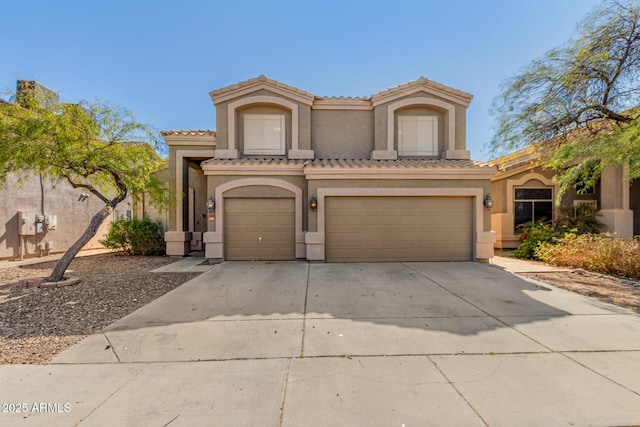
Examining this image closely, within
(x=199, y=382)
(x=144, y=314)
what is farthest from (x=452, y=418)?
(x=144, y=314)

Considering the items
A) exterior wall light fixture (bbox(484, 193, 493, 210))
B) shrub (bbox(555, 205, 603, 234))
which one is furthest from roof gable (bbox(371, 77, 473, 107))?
shrub (bbox(555, 205, 603, 234))

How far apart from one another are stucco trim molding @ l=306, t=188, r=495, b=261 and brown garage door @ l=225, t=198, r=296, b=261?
95 centimetres

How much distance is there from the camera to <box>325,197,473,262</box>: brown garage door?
952 cm

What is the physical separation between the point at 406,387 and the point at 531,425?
40.1 inches

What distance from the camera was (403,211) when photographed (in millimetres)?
9617

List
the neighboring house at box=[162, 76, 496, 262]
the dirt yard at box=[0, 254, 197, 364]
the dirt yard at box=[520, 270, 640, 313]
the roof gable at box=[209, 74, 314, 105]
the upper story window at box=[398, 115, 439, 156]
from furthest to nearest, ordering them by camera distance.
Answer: the upper story window at box=[398, 115, 439, 156], the roof gable at box=[209, 74, 314, 105], the neighboring house at box=[162, 76, 496, 262], the dirt yard at box=[520, 270, 640, 313], the dirt yard at box=[0, 254, 197, 364]

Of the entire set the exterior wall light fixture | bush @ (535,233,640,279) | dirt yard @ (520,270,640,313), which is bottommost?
dirt yard @ (520,270,640,313)

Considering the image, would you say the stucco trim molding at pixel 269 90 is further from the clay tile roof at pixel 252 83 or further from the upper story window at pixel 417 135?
the upper story window at pixel 417 135

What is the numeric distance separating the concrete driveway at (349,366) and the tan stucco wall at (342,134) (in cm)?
699

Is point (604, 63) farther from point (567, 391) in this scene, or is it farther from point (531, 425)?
point (531, 425)

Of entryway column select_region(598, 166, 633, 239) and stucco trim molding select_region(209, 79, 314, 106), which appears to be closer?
stucco trim molding select_region(209, 79, 314, 106)

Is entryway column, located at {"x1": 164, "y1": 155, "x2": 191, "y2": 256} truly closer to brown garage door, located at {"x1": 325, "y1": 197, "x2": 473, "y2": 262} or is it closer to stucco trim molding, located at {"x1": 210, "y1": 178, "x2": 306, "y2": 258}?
stucco trim molding, located at {"x1": 210, "y1": 178, "x2": 306, "y2": 258}

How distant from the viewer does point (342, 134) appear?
1143cm

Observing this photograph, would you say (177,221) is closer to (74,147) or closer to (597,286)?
(74,147)
